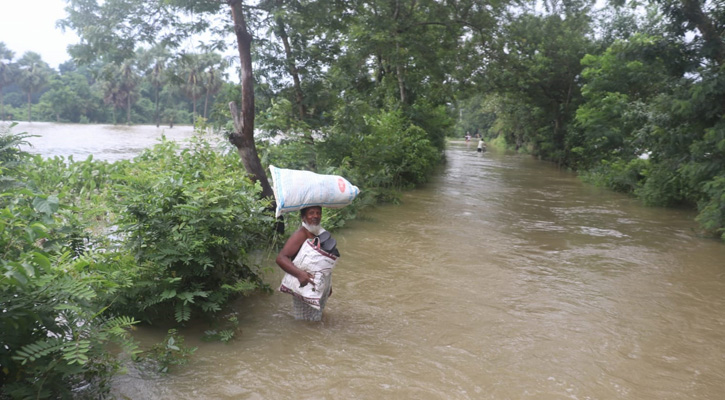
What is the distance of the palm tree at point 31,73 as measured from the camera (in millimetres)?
48584

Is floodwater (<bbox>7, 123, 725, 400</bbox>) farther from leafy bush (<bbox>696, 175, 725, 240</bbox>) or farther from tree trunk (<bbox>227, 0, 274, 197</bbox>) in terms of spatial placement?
tree trunk (<bbox>227, 0, 274, 197</bbox>)

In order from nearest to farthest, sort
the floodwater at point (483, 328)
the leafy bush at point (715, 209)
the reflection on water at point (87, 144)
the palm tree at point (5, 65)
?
the floodwater at point (483, 328) → the leafy bush at point (715, 209) → the reflection on water at point (87, 144) → the palm tree at point (5, 65)

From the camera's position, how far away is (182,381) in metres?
3.44

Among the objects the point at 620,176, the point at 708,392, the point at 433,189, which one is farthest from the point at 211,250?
the point at 620,176

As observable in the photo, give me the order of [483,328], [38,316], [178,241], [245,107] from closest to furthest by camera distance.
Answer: [38,316] → [178,241] → [483,328] → [245,107]

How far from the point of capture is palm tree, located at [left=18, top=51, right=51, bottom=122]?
48.6 meters

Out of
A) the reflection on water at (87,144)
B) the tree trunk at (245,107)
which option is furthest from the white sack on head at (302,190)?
the reflection on water at (87,144)

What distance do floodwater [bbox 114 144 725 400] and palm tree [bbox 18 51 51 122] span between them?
52656mm

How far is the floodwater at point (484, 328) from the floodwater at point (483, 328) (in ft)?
0.05

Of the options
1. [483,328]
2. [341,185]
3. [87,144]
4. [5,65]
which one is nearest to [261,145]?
[341,185]

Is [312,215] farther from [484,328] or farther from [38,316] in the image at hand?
[38,316]

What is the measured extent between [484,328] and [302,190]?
2137mm

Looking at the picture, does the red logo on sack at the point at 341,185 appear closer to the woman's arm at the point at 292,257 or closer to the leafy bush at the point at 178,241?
the woman's arm at the point at 292,257

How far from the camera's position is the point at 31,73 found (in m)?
49.0
